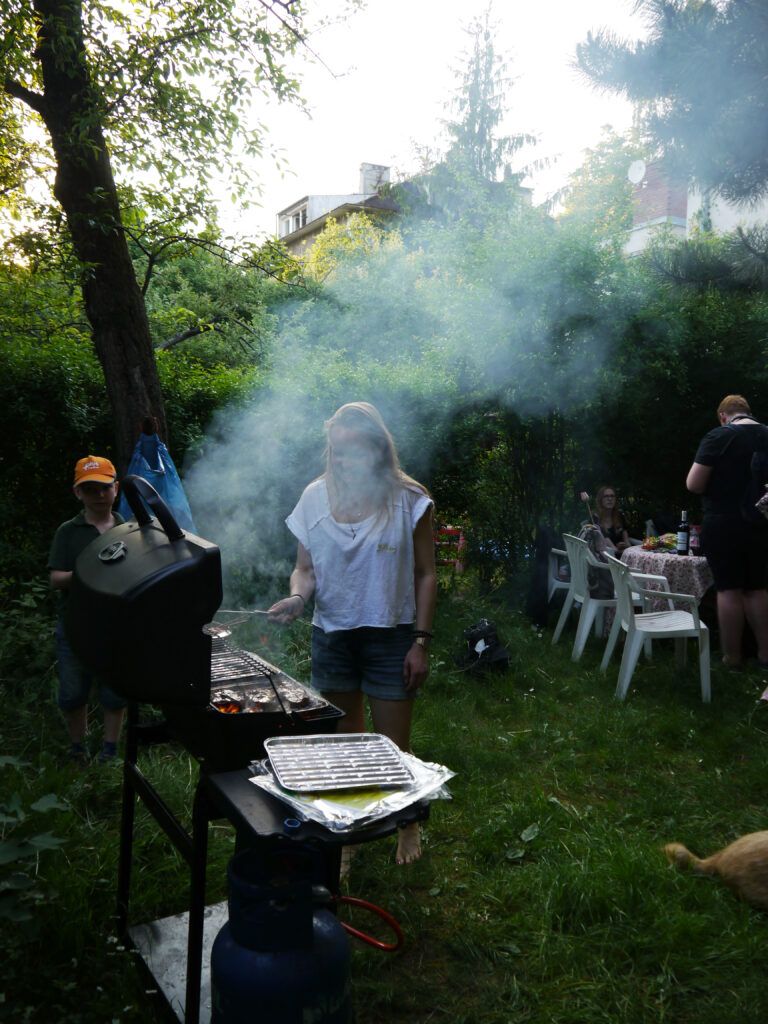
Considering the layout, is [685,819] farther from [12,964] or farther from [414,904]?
[12,964]

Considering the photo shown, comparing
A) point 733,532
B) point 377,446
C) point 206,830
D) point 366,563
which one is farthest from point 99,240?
point 733,532

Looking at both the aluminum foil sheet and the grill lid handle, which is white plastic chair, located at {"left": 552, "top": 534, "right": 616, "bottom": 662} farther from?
the grill lid handle

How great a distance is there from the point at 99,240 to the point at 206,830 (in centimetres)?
484

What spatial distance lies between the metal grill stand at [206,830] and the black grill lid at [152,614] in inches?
10.3

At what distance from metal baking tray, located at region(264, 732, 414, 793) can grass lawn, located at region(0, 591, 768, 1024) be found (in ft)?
2.70

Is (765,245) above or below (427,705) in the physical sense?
above

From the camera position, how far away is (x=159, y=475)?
4.64 meters

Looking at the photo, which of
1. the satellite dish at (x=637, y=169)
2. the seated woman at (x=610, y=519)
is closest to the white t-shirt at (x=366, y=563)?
the satellite dish at (x=637, y=169)

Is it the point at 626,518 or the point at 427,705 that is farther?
the point at 626,518

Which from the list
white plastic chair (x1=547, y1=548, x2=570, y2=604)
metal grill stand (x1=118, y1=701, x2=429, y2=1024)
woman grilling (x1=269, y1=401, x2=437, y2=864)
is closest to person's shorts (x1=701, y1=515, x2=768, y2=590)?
white plastic chair (x1=547, y1=548, x2=570, y2=604)

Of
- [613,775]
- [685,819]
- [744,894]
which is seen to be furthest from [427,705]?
[744,894]

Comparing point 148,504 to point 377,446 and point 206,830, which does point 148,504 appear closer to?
point 206,830

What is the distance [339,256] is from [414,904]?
27.1 meters

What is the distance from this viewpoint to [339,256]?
90.1ft
